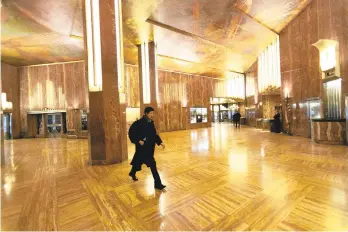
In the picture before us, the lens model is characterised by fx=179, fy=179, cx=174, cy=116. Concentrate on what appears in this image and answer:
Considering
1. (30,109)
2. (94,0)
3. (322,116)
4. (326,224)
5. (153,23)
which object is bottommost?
(326,224)

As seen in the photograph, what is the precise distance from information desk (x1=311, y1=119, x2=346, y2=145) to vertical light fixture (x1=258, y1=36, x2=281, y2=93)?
475 cm

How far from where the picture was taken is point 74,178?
12.2 feet

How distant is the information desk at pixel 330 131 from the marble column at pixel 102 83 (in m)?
7.05

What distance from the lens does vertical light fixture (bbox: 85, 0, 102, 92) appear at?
15.8 feet

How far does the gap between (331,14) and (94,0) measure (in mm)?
8233

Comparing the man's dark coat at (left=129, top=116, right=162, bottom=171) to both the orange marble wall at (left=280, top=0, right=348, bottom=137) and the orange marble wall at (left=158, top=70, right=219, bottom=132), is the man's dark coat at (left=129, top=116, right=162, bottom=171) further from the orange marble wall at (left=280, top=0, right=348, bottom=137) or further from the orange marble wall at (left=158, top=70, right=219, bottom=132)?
the orange marble wall at (left=158, top=70, right=219, bottom=132)

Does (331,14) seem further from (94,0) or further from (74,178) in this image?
(74,178)

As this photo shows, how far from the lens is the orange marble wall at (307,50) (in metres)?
6.36

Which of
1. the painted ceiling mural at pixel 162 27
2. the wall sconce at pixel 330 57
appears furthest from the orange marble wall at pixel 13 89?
the wall sconce at pixel 330 57

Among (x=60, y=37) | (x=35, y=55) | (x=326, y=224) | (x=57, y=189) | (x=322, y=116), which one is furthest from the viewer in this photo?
(x=35, y=55)

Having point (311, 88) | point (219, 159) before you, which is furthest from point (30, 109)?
point (311, 88)

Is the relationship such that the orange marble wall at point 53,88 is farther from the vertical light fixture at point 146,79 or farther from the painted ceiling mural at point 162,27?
the vertical light fixture at point 146,79

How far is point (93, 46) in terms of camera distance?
4.86m

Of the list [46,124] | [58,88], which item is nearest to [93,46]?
[58,88]
